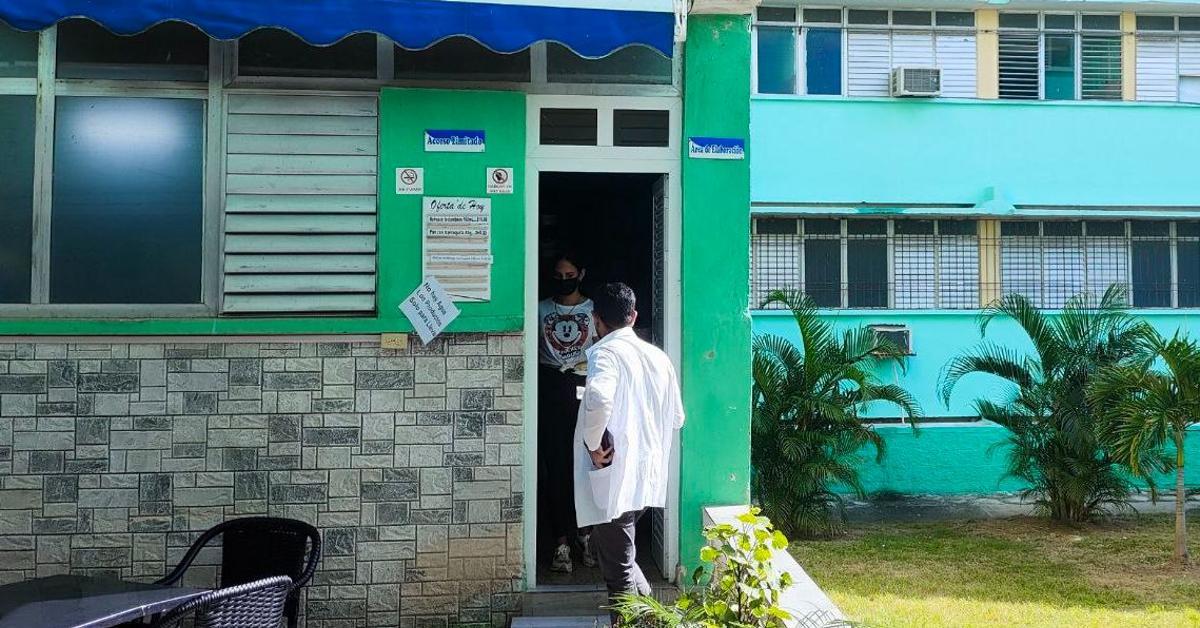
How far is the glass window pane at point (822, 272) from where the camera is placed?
12375 millimetres

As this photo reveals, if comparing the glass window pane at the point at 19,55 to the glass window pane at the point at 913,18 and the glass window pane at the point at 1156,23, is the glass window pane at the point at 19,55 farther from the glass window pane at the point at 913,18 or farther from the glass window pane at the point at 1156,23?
the glass window pane at the point at 1156,23

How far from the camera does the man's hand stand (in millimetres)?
4730

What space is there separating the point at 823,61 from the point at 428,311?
28.9 feet

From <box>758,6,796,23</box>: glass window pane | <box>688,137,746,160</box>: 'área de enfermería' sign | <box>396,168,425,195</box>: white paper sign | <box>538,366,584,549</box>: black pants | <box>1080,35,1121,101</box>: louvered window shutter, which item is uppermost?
<box>758,6,796,23</box>: glass window pane

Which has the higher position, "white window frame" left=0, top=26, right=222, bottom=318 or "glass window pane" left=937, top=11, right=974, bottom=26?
"glass window pane" left=937, top=11, right=974, bottom=26

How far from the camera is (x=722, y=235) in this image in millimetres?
5543

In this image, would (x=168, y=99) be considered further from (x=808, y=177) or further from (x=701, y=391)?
(x=808, y=177)

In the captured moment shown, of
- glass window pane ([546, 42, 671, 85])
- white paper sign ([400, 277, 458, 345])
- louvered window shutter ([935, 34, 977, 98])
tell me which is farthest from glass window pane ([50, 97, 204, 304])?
louvered window shutter ([935, 34, 977, 98])

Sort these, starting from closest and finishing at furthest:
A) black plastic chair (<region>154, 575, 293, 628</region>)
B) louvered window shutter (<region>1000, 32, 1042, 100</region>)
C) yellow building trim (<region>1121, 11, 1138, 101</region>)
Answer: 1. black plastic chair (<region>154, 575, 293, 628</region>)
2. louvered window shutter (<region>1000, 32, 1042, 100</region>)
3. yellow building trim (<region>1121, 11, 1138, 101</region>)

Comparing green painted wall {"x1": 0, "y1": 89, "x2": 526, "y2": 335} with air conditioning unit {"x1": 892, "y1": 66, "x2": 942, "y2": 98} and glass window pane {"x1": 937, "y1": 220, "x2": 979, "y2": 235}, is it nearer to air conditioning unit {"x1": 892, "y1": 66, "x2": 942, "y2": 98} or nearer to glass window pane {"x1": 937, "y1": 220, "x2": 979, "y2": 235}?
air conditioning unit {"x1": 892, "y1": 66, "x2": 942, "y2": 98}

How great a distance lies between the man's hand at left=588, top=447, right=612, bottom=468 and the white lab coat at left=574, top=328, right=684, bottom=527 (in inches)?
0.9

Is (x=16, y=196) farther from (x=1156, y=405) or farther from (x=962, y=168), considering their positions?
(x=962, y=168)

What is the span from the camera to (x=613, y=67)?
18.3 feet

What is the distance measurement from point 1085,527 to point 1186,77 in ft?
22.7
